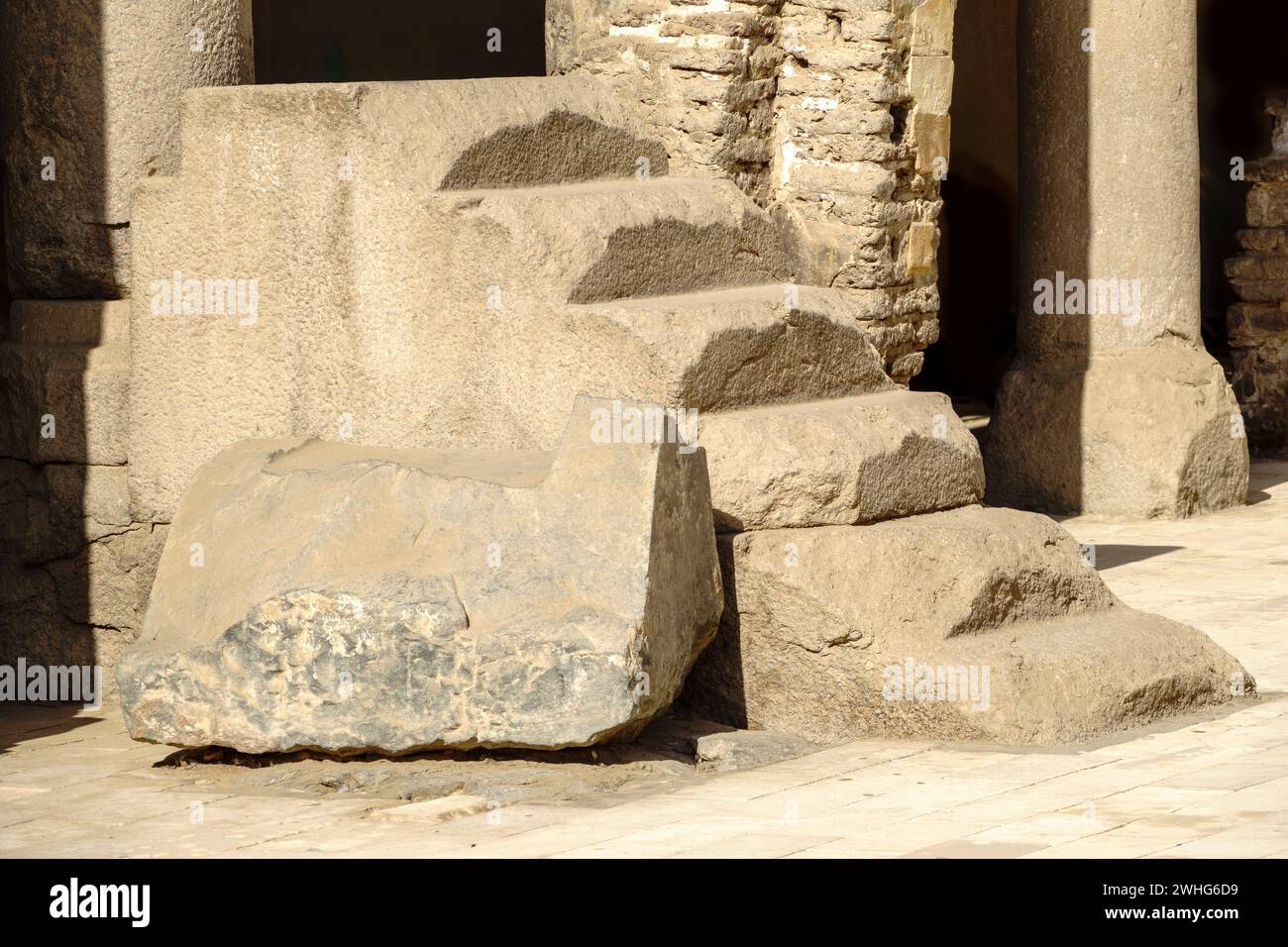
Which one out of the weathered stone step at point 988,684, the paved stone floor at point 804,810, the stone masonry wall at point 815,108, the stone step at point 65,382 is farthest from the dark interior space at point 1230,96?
the stone step at point 65,382

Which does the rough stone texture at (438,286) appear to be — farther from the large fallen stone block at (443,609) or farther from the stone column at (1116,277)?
the stone column at (1116,277)

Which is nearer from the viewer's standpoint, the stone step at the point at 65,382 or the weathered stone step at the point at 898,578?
the weathered stone step at the point at 898,578

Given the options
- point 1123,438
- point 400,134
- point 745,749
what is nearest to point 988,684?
point 745,749

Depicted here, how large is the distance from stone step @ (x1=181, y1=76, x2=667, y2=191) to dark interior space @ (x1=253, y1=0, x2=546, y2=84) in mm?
8403

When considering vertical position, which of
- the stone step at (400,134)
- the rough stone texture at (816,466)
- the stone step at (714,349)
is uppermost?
the stone step at (400,134)

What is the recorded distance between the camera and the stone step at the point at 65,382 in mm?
6027

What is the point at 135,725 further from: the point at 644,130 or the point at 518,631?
the point at 644,130

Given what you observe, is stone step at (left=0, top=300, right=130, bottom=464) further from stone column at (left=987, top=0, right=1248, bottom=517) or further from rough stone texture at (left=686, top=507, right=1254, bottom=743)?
stone column at (left=987, top=0, right=1248, bottom=517)

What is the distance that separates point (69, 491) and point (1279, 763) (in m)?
3.58

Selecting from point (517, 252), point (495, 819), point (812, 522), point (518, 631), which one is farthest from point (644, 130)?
point (495, 819)

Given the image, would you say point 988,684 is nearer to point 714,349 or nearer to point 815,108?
point 714,349

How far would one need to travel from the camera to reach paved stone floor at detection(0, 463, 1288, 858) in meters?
3.95

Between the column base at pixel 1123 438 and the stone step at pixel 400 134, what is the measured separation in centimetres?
401

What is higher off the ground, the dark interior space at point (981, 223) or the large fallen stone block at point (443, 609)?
the dark interior space at point (981, 223)
